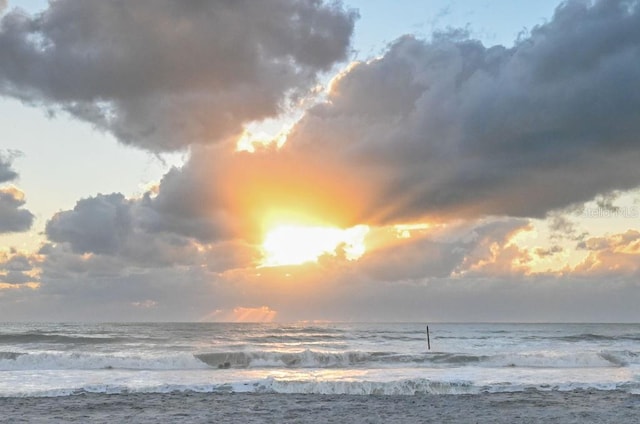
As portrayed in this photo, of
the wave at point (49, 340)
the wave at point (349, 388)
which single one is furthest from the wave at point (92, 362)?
the wave at point (49, 340)

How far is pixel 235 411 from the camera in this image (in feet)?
54.4

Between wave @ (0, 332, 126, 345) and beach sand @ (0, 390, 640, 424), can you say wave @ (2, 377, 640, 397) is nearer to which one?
beach sand @ (0, 390, 640, 424)

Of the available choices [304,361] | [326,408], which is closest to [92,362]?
[304,361]

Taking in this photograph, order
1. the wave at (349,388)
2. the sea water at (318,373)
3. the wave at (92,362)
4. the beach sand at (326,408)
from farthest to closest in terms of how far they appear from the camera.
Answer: the wave at (92,362)
the sea water at (318,373)
the wave at (349,388)
the beach sand at (326,408)

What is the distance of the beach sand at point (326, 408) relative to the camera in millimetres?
15305

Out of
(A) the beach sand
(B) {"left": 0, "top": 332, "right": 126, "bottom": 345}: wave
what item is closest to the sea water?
(A) the beach sand

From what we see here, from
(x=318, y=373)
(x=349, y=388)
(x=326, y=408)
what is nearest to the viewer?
(x=326, y=408)

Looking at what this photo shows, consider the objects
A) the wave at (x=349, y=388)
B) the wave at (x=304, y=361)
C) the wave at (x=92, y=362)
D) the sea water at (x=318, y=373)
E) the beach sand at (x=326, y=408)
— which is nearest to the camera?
the beach sand at (x=326, y=408)

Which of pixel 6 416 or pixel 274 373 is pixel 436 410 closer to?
pixel 6 416

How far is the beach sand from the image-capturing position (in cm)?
1530

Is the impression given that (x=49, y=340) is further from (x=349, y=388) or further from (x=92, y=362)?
(x=349, y=388)

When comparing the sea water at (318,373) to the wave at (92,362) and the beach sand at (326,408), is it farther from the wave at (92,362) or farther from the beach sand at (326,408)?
the beach sand at (326,408)

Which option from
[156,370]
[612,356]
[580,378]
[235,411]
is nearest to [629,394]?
[580,378]

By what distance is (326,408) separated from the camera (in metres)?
17.2
